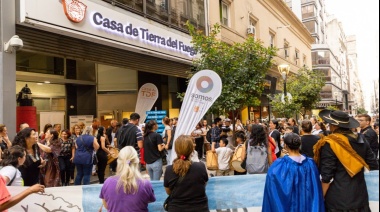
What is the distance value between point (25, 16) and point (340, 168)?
848 cm

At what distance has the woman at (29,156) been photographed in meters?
5.37

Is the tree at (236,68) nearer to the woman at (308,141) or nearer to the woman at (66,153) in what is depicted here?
the woman at (66,153)

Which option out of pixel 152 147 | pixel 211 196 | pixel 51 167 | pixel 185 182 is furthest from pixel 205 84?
pixel 185 182

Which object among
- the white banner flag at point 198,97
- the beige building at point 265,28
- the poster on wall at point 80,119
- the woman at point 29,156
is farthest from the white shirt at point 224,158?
the beige building at point 265,28

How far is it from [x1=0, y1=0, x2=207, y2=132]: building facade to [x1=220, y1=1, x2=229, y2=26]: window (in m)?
2.84

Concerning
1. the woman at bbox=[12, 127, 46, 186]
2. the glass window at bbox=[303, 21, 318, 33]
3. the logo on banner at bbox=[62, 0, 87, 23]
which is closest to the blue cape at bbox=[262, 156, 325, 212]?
the woman at bbox=[12, 127, 46, 186]

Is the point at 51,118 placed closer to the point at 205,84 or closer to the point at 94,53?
the point at 94,53

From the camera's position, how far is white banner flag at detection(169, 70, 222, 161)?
822 centimetres

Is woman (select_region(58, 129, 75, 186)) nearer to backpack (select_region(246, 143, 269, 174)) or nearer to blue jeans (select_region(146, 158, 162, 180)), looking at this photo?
blue jeans (select_region(146, 158, 162, 180))

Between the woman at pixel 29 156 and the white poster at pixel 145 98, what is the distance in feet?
29.0

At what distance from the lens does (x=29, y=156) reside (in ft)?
17.9

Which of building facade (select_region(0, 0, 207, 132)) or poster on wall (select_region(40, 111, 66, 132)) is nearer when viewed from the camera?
building facade (select_region(0, 0, 207, 132))

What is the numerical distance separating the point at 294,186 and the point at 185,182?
1199mm

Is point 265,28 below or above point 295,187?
above
